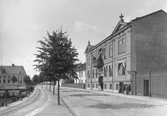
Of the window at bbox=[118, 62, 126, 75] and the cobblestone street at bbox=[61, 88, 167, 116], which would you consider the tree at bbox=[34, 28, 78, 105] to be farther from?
→ the window at bbox=[118, 62, 126, 75]

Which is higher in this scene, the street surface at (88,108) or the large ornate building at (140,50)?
the large ornate building at (140,50)

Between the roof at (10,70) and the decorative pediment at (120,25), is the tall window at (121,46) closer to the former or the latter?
the decorative pediment at (120,25)

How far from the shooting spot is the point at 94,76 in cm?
4825

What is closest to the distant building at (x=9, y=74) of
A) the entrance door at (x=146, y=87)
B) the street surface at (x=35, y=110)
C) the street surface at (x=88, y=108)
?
the entrance door at (x=146, y=87)

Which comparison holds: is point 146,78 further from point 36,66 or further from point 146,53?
point 36,66

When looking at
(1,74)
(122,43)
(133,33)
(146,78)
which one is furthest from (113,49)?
(1,74)

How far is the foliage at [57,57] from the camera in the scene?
14492mm

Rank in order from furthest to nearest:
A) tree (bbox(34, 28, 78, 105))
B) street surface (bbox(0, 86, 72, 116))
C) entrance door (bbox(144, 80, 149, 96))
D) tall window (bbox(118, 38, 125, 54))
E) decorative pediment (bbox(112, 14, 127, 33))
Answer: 1. tall window (bbox(118, 38, 125, 54))
2. decorative pediment (bbox(112, 14, 127, 33))
3. entrance door (bbox(144, 80, 149, 96))
4. tree (bbox(34, 28, 78, 105))
5. street surface (bbox(0, 86, 72, 116))

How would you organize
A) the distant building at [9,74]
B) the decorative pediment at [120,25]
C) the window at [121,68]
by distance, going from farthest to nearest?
1. the distant building at [9,74]
2. the decorative pediment at [120,25]
3. the window at [121,68]

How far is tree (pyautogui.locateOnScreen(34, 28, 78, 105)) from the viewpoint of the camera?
47.5 feet

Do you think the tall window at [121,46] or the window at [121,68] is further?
the tall window at [121,46]

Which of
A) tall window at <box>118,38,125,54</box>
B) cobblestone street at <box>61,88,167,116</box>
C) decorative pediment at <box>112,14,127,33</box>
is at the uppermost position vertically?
decorative pediment at <box>112,14,127,33</box>

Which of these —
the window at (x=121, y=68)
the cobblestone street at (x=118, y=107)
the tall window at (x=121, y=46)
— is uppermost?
the tall window at (x=121, y=46)

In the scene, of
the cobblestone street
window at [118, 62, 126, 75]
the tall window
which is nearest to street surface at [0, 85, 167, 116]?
the cobblestone street
